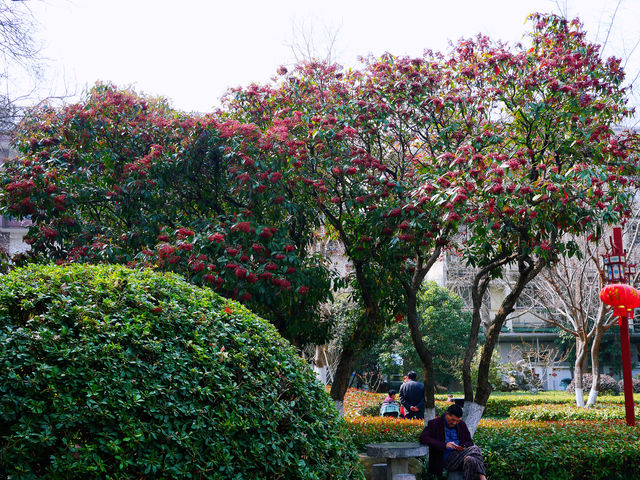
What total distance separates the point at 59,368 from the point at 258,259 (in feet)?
13.9

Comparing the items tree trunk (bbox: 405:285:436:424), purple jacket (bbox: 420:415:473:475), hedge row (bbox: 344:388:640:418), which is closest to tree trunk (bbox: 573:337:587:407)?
hedge row (bbox: 344:388:640:418)

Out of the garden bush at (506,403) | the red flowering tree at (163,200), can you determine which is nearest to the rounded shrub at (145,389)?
the red flowering tree at (163,200)

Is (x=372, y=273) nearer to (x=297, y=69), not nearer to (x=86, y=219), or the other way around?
(x=297, y=69)

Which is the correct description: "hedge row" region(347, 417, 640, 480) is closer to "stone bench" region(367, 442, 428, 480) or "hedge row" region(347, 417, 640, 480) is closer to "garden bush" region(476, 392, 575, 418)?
"stone bench" region(367, 442, 428, 480)

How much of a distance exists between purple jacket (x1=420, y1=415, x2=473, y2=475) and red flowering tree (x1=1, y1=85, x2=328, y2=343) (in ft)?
6.83

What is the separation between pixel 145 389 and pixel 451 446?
4250mm

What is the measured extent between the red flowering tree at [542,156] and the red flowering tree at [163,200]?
95.5 inches

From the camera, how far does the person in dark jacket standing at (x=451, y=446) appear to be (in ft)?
20.9

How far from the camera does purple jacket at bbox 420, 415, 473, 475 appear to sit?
6516 mm

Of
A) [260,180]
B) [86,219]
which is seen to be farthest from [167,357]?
[86,219]

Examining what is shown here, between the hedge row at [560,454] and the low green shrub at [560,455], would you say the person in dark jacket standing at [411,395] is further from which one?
the low green shrub at [560,455]

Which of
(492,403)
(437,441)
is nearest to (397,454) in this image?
(437,441)

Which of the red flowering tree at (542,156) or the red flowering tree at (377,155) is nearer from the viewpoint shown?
the red flowering tree at (542,156)

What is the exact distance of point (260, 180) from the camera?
7523 mm
